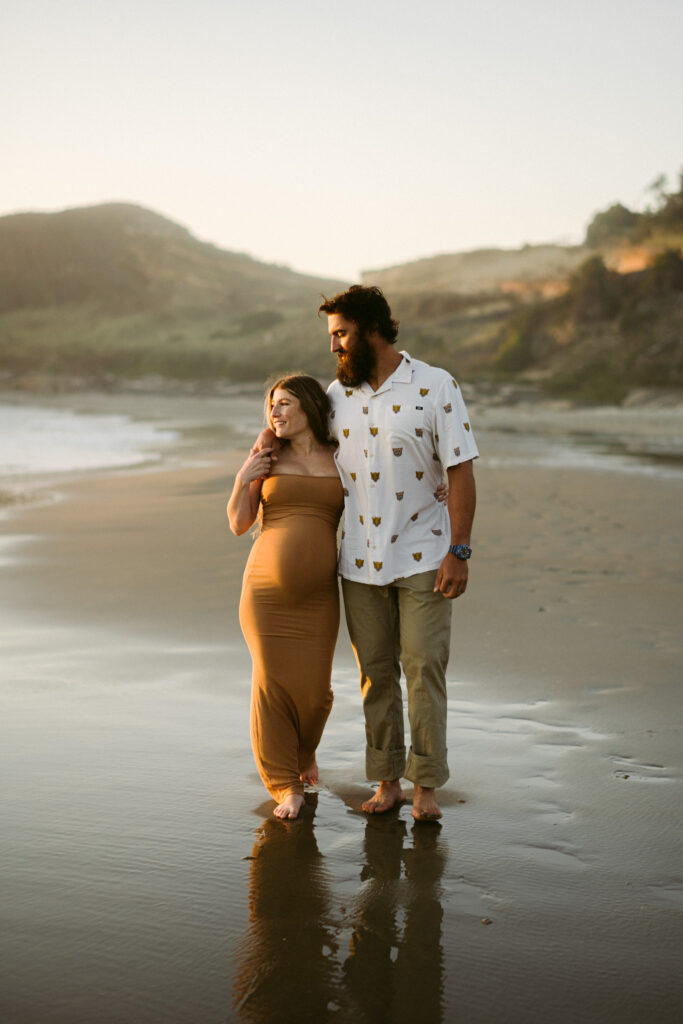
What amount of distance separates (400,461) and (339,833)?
49.7 inches

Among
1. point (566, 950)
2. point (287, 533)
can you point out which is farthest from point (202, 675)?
point (566, 950)

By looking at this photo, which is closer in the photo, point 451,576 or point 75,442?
point 451,576

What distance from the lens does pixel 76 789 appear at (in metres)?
3.71

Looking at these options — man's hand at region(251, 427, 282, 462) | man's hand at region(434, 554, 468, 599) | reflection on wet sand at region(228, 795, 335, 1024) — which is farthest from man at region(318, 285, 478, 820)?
reflection on wet sand at region(228, 795, 335, 1024)

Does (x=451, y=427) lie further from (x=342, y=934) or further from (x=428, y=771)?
(x=342, y=934)

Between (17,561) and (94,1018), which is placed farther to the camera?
(17,561)

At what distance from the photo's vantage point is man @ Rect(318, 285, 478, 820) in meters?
3.57

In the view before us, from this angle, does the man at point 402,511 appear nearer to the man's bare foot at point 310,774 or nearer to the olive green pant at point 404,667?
the olive green pant at point 404,667

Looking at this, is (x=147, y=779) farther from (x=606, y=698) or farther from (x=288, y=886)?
(x=606, y=698)

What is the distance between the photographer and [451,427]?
3553mm

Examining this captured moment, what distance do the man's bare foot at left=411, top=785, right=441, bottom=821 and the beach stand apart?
5 cm

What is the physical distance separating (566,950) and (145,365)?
Answer: 82603mm

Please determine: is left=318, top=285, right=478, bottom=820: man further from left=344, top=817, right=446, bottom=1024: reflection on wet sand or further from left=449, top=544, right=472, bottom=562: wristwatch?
left=344, top=817, right=446, bottom=1024: reflection on wet sand

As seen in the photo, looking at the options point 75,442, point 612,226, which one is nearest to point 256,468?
point 75,442
